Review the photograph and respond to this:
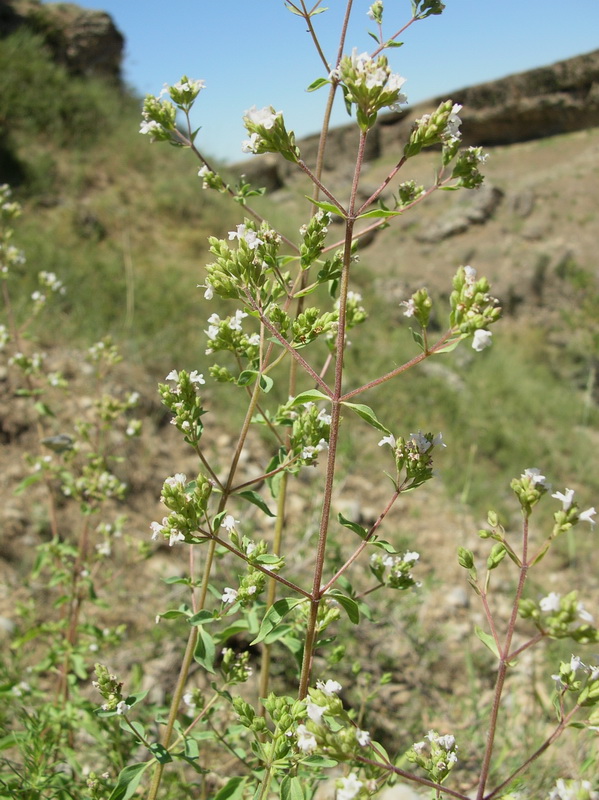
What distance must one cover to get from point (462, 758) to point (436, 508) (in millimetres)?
2934

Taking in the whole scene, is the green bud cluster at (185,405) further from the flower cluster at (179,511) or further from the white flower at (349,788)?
the white flower at (349,788)

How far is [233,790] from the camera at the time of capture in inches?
55.4

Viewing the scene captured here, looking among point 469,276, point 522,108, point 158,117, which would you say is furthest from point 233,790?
point 522,108

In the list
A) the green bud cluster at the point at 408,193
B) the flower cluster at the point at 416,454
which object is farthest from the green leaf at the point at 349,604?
the green bud cluster at the point at 408,193

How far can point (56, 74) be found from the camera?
933 centimetres

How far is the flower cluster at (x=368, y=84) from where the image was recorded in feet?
3.70

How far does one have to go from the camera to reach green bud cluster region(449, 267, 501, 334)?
1099 millimetres

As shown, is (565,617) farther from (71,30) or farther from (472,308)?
(71,30)

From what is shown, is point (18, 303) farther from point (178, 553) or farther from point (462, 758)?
point (462, 758)

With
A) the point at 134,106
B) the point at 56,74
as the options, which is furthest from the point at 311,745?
the point at 134,106

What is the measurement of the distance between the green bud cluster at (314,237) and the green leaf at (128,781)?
1232mm

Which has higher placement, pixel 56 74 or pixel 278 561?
pixel 56 74

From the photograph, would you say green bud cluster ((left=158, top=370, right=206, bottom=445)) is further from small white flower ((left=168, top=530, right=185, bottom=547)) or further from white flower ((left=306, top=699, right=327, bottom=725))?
white flower ((left=306, top=699, right=327, bottom=725))

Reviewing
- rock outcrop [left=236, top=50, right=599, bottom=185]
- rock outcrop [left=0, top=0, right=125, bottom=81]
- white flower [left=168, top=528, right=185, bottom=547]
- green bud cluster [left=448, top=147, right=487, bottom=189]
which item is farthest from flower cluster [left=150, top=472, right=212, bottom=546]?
rock outcrop [left=236, top=50, right=599, bottom=185]
